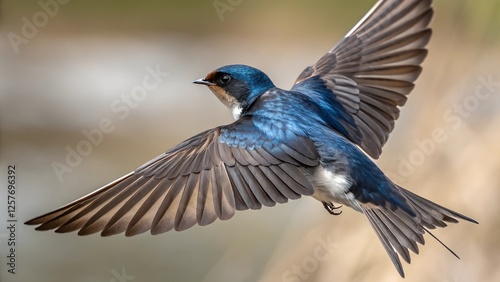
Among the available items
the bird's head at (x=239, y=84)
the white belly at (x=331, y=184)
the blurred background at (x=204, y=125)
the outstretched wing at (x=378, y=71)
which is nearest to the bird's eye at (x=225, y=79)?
the bird's head at (x=239, y=84)

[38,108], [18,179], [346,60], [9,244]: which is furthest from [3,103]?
[346,60]

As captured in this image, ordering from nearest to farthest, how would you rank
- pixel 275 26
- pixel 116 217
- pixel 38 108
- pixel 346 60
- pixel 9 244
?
pixel 116 217 → pixel 346 60 → pixel 9 244 → pixel 38 108 → pixel 275 26

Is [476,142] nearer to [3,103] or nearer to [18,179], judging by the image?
[18,179]

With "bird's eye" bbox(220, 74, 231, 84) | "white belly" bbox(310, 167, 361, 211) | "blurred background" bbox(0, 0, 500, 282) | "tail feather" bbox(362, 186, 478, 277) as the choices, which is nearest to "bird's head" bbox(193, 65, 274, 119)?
"bird's eye" bbox(220, 74, 231, 84)

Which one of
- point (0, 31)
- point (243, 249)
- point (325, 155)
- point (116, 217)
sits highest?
point (0, 31)

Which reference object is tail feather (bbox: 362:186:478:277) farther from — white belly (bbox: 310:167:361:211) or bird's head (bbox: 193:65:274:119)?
bird's head (bbox: 193:65:274:119)

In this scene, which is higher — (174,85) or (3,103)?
(3,103)
